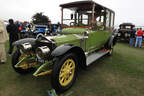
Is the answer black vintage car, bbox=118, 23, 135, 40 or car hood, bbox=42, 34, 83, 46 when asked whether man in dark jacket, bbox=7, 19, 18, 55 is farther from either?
black vintage car, bbox=118, 23, 135, 40

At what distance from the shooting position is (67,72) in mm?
2463

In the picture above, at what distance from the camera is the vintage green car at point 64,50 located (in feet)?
7.44

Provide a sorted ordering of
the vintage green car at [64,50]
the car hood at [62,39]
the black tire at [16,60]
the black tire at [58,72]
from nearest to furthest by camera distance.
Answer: the black tire at [58,72]
the vintage green car at [64,50]
the car hood at [62,39]
the black tire at [16,60]

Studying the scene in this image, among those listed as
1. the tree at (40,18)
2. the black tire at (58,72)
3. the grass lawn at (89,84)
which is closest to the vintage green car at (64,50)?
the black tire at (58,72)

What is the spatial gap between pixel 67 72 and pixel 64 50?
0.55 m

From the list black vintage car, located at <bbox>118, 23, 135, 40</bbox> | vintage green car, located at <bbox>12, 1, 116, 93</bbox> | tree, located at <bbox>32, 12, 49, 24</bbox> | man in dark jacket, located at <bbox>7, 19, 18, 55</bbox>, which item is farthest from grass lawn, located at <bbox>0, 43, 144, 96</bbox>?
tree, located at <bbox>32, 12, 49, 24</bbox>

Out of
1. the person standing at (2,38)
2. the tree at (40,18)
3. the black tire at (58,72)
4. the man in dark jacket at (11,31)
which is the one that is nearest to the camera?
the black tire at (58,72)

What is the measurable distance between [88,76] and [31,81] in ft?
5.15

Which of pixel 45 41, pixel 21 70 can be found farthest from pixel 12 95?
pixel 45 41

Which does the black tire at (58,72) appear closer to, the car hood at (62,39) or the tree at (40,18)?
the car hood at (62,39)

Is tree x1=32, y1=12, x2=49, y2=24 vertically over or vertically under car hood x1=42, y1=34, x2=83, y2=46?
over

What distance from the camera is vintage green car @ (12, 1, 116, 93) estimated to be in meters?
2.27

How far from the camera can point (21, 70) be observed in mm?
3094

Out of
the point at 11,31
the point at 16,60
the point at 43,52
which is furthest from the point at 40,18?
the point at 43,52
